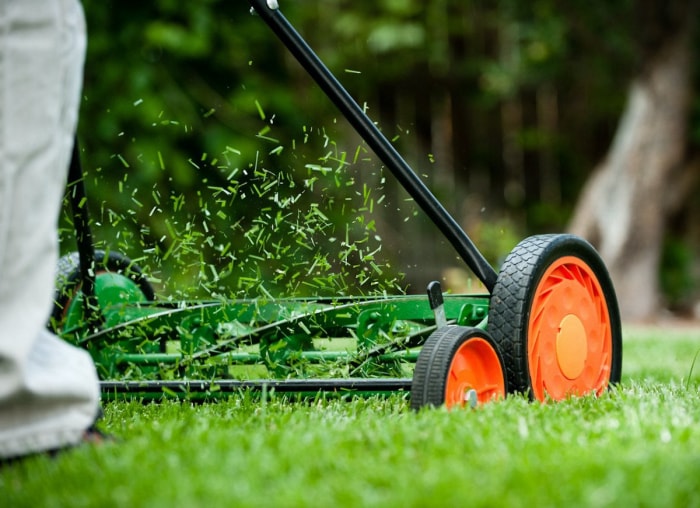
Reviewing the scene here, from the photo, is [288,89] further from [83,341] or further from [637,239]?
[83,341]

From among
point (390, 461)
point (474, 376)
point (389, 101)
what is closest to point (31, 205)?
point (390, 461)

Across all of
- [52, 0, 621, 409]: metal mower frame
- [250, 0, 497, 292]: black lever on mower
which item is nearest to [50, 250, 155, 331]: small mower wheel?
[52, 0, 621, 409]: metal mower frame

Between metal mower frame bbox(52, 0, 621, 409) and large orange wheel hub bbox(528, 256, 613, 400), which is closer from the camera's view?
metal mower frame bbox(52, 0, 621, 409)

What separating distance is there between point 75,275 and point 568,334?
132 cm

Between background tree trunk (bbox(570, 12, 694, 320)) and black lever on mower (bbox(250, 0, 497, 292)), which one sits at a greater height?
black lever on mower (bbox(250, 0, 497, 292))

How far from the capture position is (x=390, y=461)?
1553 mm

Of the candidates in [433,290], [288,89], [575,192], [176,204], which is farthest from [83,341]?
[575,192]

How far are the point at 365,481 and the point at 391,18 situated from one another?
8.18 metres

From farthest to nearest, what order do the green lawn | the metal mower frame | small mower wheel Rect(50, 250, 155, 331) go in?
small mower wheel Rect(50, 250, 155, 331), the metal mower frame, the green lawn

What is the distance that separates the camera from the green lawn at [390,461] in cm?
132

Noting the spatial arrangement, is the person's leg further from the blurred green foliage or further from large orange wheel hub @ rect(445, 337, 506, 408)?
the blurred green foliage

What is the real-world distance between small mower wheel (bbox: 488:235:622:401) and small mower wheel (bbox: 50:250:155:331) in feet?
3.81

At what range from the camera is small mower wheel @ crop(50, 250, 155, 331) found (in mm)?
2680

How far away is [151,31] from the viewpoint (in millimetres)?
6027
